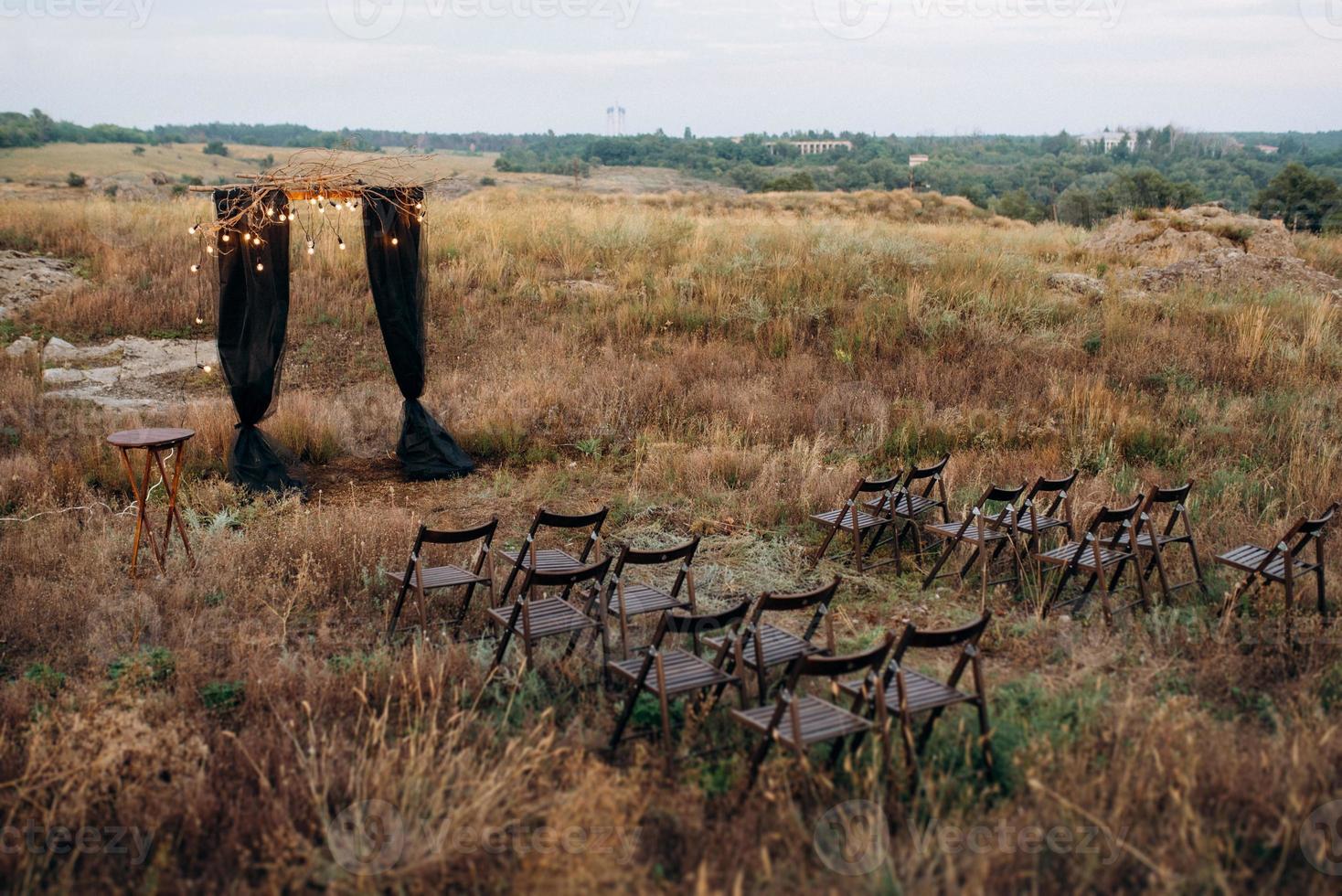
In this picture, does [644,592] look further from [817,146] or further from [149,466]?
[817,146]

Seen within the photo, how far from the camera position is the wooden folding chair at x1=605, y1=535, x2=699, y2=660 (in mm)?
5500

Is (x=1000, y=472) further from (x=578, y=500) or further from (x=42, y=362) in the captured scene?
(x=42, y=362)

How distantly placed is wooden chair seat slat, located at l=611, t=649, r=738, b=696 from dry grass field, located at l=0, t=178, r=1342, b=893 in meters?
0.31

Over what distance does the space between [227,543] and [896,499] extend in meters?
5.07

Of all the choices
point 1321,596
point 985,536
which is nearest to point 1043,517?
point 985,536

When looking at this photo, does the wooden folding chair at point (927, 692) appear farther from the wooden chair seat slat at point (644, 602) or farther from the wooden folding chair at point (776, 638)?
the wooden chair seat slat at point (644, 602)

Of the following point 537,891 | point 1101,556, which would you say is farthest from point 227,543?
point 1101,556

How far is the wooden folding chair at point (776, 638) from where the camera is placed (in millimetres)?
4918

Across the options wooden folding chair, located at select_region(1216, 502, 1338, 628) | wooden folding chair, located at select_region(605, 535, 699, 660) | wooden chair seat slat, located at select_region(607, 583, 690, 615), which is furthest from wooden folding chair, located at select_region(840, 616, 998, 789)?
wooden folding chair, located at select_region(1216, 502, 1338, 628)

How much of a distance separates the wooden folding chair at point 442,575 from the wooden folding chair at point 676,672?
140 centimetres

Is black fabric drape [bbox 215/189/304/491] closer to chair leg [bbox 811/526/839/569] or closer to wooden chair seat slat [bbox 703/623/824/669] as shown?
chair leg [bbox 811/526/839/569]

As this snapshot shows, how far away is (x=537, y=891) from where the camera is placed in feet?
11.6

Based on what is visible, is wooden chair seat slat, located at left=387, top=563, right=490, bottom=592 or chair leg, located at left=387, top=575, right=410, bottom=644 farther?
wooden chair seat slat, located at left=387, top=563, right=490, bottom=592

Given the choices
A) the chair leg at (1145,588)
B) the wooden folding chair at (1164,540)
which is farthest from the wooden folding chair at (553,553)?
the wooden folding chair at (1164,540)
